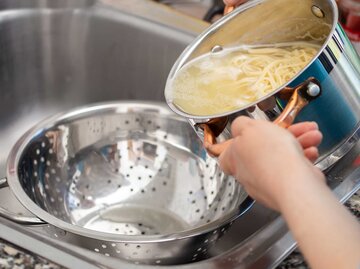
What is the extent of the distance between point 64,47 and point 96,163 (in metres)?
0.33

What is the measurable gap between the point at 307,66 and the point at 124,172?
45 cm

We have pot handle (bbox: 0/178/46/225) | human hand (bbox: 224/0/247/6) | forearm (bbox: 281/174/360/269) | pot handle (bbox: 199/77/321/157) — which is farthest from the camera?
human hand (bbox: 224/0/247/6)

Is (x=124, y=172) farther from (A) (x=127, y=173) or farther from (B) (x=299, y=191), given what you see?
(B) (x=299, y=191)

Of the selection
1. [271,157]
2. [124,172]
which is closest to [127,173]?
[124,172]

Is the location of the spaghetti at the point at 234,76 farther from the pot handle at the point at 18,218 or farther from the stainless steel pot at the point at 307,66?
the pot handle at the point at 18,218

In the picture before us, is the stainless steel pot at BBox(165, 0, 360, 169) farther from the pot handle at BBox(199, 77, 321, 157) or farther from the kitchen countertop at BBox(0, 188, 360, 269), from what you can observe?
the kitchen countertop at BBox(0, 188, 360, 269)

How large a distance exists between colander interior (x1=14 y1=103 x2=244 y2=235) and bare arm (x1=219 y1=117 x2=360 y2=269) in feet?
1.12

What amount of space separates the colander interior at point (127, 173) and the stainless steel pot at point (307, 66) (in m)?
0.21

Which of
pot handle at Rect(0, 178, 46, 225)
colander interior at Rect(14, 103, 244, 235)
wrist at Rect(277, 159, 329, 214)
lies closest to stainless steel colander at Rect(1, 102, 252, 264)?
colander interior at Rect(14, 103, 244, 235)

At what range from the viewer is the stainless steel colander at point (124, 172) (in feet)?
3.10

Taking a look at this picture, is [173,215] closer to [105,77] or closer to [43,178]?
[43,178]

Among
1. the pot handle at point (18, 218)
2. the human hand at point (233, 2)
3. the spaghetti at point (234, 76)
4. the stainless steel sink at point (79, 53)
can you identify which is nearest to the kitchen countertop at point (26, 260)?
the pot handle at point (18, 218)

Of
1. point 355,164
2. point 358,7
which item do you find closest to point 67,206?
point 355,164

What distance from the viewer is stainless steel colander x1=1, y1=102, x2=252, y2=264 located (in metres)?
0.94
